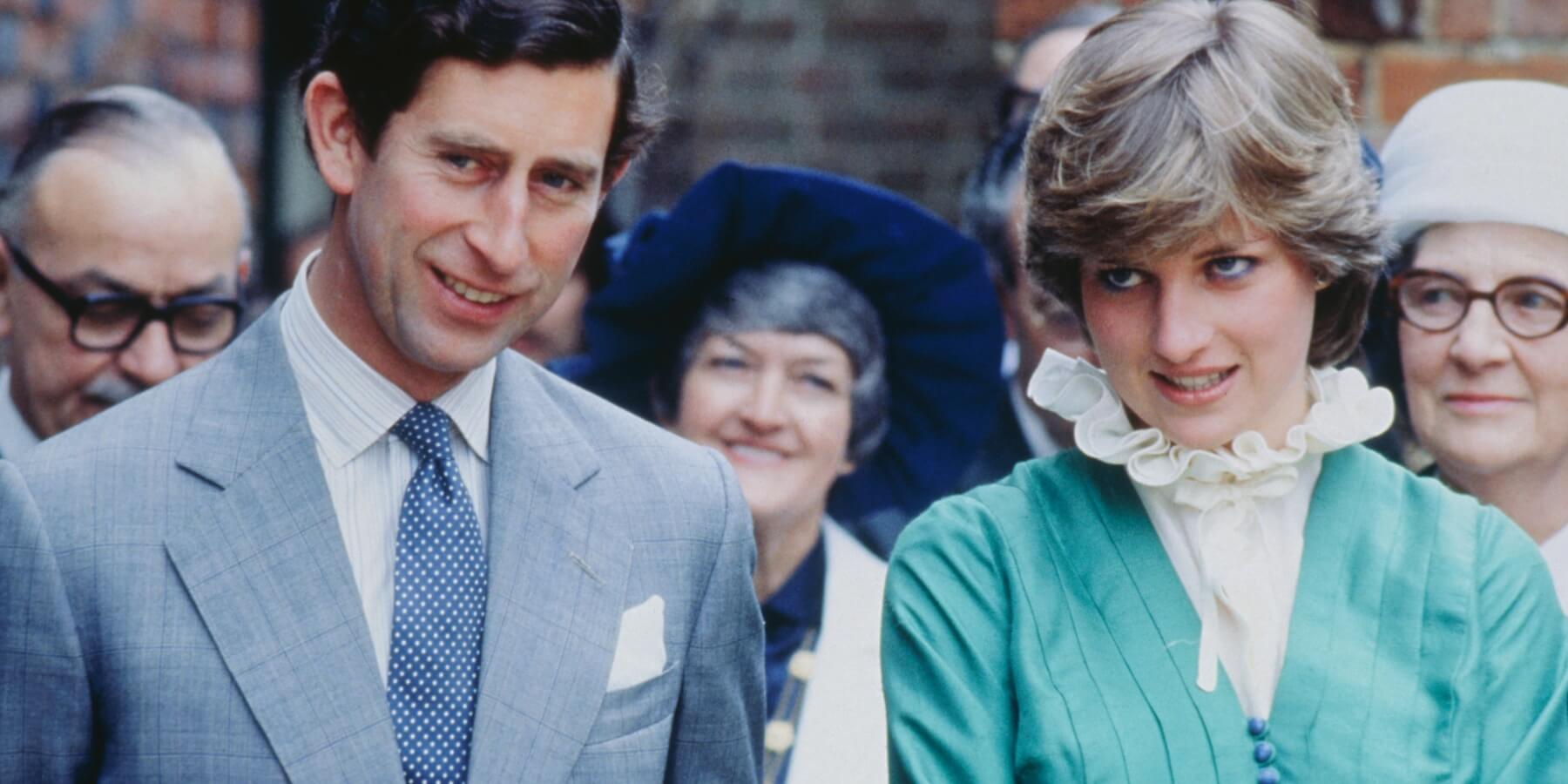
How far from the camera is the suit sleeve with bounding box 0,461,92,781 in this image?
227 centimetres

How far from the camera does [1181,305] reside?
249 centimetres

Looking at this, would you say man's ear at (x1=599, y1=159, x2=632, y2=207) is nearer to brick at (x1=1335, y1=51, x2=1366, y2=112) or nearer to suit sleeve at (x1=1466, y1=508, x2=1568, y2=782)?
suit sleeve at (x1=1466, y1=508, x2=1568, y2=782)

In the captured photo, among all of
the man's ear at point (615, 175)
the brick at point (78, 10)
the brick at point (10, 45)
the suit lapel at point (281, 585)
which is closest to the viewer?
the suit lapel at point (281, 585)

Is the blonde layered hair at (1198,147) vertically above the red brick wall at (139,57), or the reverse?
the blonde layered hair at (1198,147)

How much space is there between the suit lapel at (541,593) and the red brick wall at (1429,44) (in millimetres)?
2348

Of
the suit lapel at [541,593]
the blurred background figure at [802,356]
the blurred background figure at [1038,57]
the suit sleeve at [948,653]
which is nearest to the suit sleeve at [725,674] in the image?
the suit lapel at [541,593]

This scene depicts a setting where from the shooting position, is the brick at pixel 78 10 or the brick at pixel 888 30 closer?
the brick at pixel 78 10

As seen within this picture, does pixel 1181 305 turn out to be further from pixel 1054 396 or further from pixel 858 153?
pixel 858 153

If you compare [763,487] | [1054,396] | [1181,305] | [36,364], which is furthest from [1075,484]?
[36,364]

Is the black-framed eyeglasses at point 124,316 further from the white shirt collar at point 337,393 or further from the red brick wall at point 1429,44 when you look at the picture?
the red brick wall at point 1429,44

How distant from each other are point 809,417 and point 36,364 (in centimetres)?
134

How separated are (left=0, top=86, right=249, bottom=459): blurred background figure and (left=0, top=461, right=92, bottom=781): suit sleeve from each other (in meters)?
1.35

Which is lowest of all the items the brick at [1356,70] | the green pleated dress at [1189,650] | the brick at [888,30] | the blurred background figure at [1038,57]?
the brick at [888,30]

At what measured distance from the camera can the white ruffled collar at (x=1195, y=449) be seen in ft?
8.35
